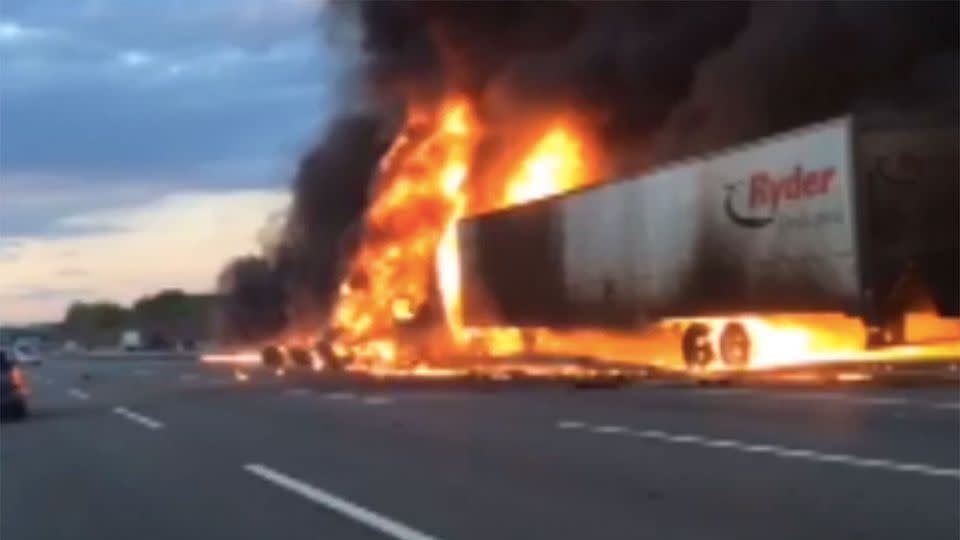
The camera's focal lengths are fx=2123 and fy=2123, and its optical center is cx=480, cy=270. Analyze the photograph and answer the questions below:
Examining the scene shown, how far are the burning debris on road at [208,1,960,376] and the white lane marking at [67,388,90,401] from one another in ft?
24.7

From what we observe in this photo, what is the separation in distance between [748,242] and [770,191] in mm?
1350

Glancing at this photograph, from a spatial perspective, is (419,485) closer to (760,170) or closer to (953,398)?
(953,398)

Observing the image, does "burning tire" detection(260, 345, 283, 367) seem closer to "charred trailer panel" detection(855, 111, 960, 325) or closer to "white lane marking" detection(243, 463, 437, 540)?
"charred trailer panel" detection(855, 111, 960, 325)

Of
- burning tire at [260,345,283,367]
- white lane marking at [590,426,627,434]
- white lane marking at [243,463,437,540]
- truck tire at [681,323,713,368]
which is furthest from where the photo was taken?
burning tire at [260,345,283,367]

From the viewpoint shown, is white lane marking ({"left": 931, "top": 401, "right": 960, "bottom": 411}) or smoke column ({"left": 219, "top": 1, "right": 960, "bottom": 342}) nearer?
white lane marking ({"left": 931, "top": 401, "right": 960, "bottom": 411})

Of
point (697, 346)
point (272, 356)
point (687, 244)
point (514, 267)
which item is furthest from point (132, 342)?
point (687, 244)

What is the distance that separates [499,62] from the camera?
2228 inches

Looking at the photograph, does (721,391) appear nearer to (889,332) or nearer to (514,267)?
(889,332)

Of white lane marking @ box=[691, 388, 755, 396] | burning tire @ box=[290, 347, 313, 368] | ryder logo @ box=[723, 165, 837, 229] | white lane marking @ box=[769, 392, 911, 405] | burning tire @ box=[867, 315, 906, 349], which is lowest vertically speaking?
white lane marking @ box=[769, 392, 911, 405]

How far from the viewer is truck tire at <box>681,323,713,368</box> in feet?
123

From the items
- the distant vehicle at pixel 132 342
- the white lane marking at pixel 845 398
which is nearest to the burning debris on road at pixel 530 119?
the white lane marking at pixel 845 398

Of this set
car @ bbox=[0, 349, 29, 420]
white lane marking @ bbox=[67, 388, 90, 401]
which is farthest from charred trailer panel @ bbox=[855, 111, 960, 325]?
white lane marking @ bbox=[67, 388, 90, 401]

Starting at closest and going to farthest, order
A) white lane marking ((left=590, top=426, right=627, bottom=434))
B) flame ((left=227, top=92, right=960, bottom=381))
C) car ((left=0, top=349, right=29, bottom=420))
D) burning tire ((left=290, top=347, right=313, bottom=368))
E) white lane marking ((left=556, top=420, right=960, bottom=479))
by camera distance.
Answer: white lane marking ((left=556, top=420, right=960, bottom=479)) < white lane marking ((left=590, top=426, right=627, bottom=434)) < car ((left=0, top=349, right=29, bottom=420)) < flame ((left=227, top=92, right=960, bottom=381)) < burning tire ((left=290, top=347, right=313, bottom=368))

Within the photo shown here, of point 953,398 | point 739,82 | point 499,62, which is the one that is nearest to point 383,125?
point 499,62
